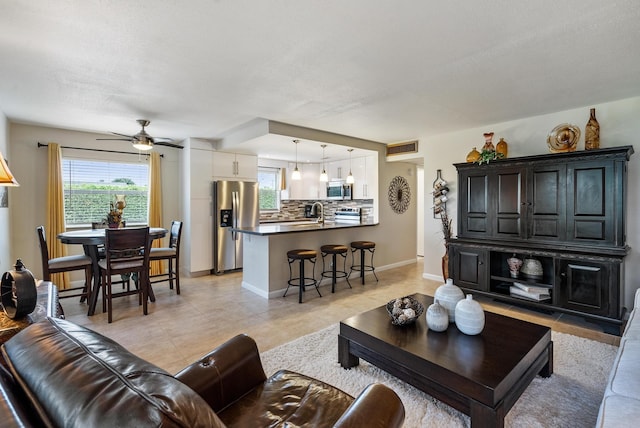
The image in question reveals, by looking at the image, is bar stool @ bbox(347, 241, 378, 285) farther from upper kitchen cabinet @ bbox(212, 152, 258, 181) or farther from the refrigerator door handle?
upper kitchen cabinet @ bbox(212, 152, 258, 181)

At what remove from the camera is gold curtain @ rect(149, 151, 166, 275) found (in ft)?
17.8

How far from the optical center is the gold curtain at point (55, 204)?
14.8 feet

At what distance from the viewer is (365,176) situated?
6.10 metres

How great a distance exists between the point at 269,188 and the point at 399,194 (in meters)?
2.90

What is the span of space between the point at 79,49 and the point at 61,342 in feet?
7.88

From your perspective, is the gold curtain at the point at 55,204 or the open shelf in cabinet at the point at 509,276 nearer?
the open shelf in cabinet at the point at 509,276

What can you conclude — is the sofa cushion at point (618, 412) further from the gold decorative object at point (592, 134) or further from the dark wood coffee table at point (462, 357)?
the gold decorative object at point (592, 134)

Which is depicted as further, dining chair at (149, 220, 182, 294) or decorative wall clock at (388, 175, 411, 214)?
decorative wall clock at (388, 175, 411, 214)

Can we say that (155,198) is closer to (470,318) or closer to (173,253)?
(173,253)

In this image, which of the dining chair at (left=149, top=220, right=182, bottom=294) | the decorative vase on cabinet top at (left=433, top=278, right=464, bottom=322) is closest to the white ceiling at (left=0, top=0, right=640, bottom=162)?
the dining chair at (left=149, top=220, right=182, bottom=294)

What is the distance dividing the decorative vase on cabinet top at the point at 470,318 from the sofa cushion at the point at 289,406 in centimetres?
108

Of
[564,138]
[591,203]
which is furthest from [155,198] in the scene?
[591,203]

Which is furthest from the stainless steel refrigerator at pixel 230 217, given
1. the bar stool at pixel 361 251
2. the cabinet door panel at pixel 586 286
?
the cabinet door panel at pixel 586 286

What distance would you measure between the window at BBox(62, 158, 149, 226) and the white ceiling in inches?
45.9
